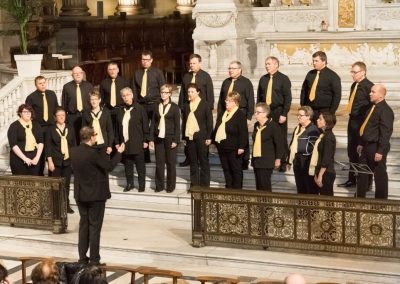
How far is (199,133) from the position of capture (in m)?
13.1

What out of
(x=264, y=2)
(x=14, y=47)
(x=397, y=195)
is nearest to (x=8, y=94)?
(x=397, y=195)

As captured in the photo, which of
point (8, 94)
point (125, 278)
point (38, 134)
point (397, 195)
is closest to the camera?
point (125, 278)

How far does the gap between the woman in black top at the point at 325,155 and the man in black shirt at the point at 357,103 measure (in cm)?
113

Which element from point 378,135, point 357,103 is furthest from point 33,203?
point 378,135

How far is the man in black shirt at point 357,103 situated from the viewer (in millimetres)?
12320

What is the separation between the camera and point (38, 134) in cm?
1349

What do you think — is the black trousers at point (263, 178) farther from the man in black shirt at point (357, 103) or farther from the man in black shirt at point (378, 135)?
the man in black shirt at point (357, 103)

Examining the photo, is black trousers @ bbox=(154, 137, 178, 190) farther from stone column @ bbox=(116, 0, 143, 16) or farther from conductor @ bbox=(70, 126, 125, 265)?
stone column @ bbox=(116, 0, 143, 16)

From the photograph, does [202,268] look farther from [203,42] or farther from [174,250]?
[203,42]

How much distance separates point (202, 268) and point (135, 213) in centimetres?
239

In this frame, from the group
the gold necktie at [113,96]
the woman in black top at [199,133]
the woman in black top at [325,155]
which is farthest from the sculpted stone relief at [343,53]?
the woman in black top at [325,155]

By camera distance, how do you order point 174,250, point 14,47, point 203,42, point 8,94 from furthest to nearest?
point 14,47 < point 203,42 < point 8,94 < point 174,250

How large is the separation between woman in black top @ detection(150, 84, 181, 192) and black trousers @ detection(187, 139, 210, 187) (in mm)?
290

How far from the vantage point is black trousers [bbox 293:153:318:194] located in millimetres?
11664
